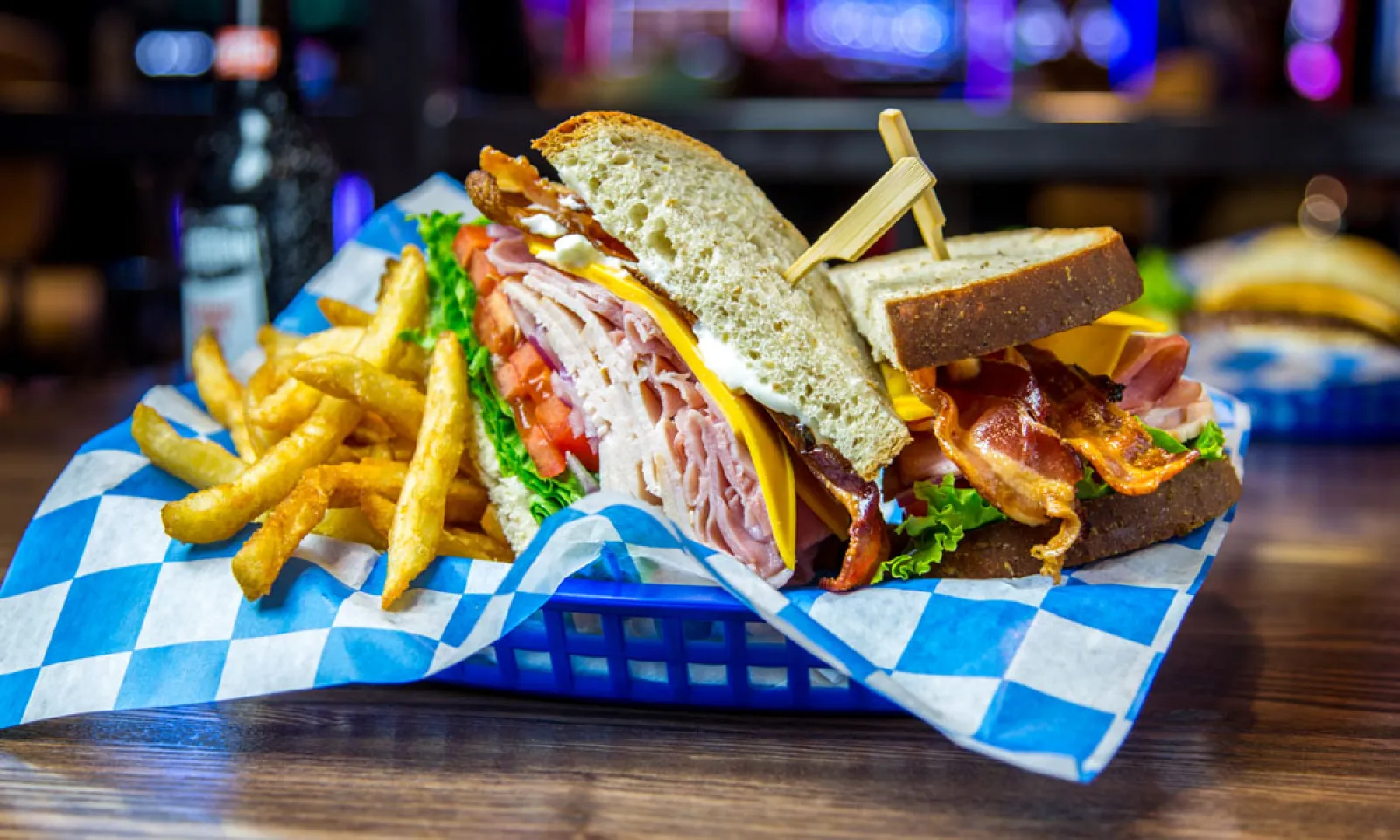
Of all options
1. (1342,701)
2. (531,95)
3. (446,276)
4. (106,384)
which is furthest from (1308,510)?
(531,95)

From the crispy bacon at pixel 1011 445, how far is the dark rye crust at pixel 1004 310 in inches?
2.0

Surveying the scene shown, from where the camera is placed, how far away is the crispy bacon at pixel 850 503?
1296mm

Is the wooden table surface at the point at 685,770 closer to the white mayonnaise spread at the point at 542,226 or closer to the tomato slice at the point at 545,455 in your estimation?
the tomato slice at the point at 545,455

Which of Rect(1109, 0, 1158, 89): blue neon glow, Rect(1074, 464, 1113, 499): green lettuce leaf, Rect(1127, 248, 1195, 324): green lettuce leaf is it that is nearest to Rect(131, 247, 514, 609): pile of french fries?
Rect(1074, 464, 1113, 499): green lettuce leaf

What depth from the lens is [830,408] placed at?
139 centimetres

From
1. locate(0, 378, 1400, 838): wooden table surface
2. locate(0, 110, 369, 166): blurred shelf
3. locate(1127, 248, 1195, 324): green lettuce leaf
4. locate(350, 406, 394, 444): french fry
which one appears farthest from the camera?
locate(0, 110, 369, 166): blurred shelf

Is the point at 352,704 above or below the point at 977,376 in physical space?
below

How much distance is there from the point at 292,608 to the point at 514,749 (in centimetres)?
30

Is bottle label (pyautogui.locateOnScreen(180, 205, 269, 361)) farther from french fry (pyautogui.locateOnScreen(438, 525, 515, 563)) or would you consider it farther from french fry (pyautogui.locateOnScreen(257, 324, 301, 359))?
french fry (pyautogui.locateOnScreen(438, 525, 515, 563))

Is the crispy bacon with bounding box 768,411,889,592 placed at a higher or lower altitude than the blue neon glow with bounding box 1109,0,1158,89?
lower

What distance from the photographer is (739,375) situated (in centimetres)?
139

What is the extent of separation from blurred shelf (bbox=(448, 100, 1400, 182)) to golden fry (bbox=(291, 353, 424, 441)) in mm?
3547

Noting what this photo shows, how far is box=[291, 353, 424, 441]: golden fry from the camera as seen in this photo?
1497 mm

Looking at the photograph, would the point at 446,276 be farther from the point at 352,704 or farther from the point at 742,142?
the point at 742,142
